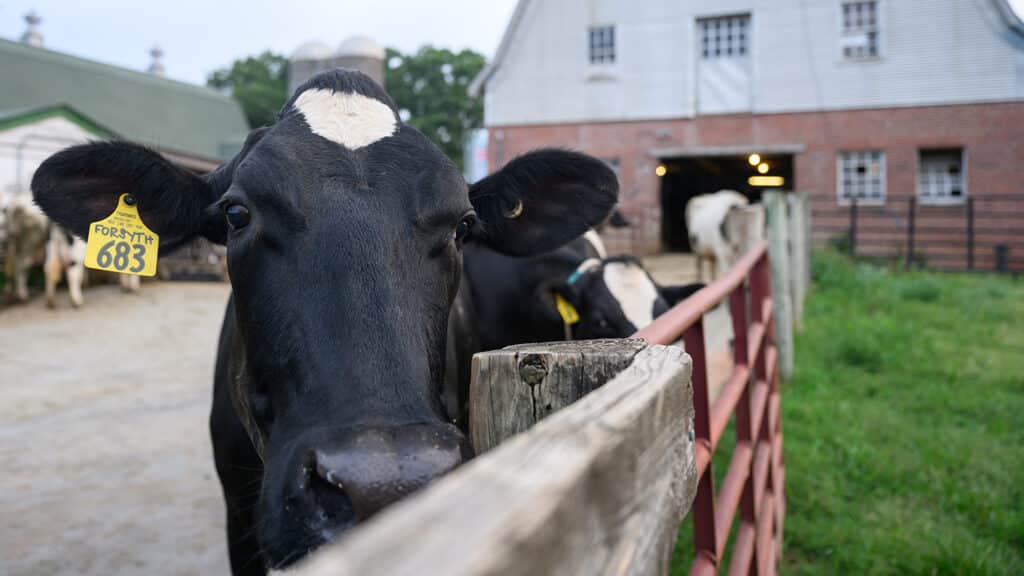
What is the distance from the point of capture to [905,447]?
4.47 metres

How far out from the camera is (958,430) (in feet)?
15.4

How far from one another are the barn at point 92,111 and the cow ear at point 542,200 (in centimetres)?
1378

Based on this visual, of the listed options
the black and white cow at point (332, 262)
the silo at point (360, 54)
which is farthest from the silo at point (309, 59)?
the black and white cow at point (332, 262)

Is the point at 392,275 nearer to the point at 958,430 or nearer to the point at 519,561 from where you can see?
the point at 519,561

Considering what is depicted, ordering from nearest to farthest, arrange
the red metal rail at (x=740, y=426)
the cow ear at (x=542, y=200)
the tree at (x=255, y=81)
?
the red metal rail at (x=740, y=426), the cow ear at (x=542, y=200), the tree at (x=255, y=81)

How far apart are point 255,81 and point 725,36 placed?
114 ft

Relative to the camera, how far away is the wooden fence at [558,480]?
43 cm

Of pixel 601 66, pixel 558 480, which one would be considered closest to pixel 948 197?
pixel 601 66

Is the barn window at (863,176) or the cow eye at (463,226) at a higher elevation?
the barn window at (863,176)

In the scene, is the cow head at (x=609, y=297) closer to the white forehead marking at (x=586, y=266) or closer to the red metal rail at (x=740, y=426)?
the white forehead marking at (x=586, y=266)

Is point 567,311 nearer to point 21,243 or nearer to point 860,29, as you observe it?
point 21,243

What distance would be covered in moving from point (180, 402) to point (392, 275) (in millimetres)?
5696

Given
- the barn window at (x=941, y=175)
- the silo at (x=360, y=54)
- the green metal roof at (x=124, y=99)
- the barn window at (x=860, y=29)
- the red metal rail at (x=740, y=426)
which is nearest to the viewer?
the red metal rail at (x=740, y=426)

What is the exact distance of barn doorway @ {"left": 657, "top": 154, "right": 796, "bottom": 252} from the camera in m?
20.0
